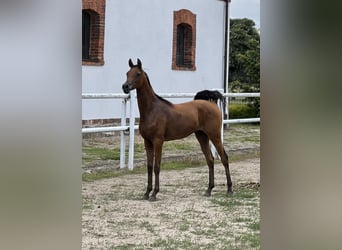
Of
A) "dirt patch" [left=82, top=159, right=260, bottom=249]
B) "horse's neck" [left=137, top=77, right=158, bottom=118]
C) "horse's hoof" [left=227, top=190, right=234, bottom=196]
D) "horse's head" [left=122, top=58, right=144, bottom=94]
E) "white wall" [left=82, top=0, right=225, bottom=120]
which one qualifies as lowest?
"dirt patch" [left=82, top=159, right=260, bottom=249]

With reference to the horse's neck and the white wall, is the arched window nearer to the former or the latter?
the white wall

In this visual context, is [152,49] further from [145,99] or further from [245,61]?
[245,61]

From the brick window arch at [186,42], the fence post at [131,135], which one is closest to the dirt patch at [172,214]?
the fence post at [131,135]

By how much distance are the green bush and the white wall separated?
8.86 feet

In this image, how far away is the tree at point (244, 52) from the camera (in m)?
17.0

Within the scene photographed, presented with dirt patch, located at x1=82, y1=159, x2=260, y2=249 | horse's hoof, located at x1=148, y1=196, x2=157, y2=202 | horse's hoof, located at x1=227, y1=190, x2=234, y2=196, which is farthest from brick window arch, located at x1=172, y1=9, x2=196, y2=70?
horse's hoof, located at x1=148, y1=196, x2=157, y2=202

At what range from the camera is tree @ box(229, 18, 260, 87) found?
17.0 meters
